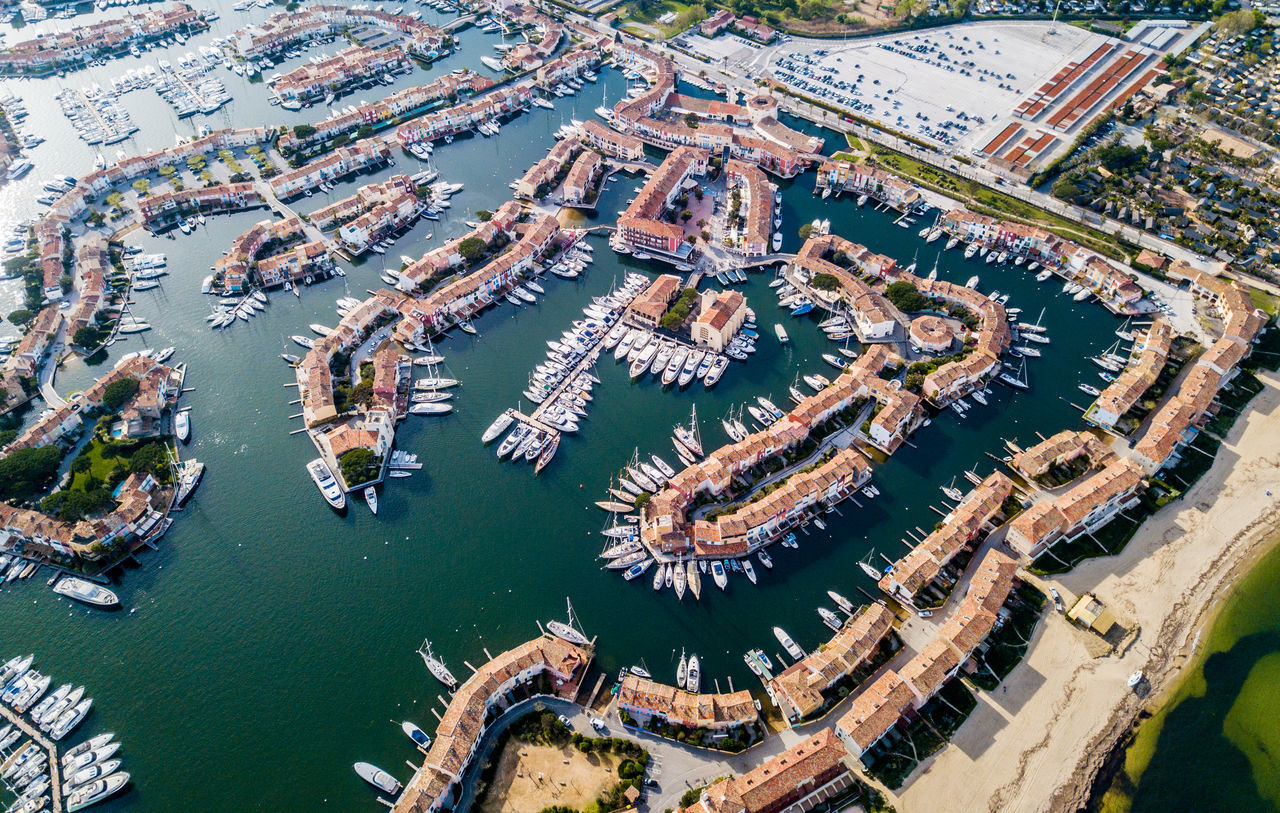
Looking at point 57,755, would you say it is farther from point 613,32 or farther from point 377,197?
point 613,32

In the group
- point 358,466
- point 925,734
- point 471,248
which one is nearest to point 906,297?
point 925,734

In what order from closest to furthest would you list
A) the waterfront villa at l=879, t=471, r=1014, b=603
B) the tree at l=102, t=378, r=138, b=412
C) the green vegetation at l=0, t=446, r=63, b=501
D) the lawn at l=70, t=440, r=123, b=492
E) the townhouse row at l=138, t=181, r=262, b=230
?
1. the waterfront villa at l=879, t=471, r=1014, b=603
2. the green vegetation at l=0, t=446, r=63, b=501
3. the lawn at l=70, t=440, r=123, b=492
4. the tree at l=102, t=378, r=138, b=412
5. the townhouse row at l=138, t=181, r=262, b=230

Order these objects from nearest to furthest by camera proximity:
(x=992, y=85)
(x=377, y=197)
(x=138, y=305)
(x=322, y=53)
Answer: (x=138, y=305)
(x=377, y=197)
(x=992, y=85)
(x=322, y=53)

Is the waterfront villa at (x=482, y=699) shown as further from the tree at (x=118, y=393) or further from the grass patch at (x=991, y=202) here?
the grass patch at (x=991, y=202)

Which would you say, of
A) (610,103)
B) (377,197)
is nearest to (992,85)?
(610,103)

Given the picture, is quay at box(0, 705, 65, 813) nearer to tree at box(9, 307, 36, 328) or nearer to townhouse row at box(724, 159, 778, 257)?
tree at box(9, 307, 36, 328)

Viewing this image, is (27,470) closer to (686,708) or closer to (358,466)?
(358,466)

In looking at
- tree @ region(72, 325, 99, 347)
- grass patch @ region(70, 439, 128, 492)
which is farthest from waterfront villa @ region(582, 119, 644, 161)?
grass patch @ region(70, 439, 128, 492)

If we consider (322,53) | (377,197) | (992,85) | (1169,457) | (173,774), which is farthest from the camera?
(322,53)
